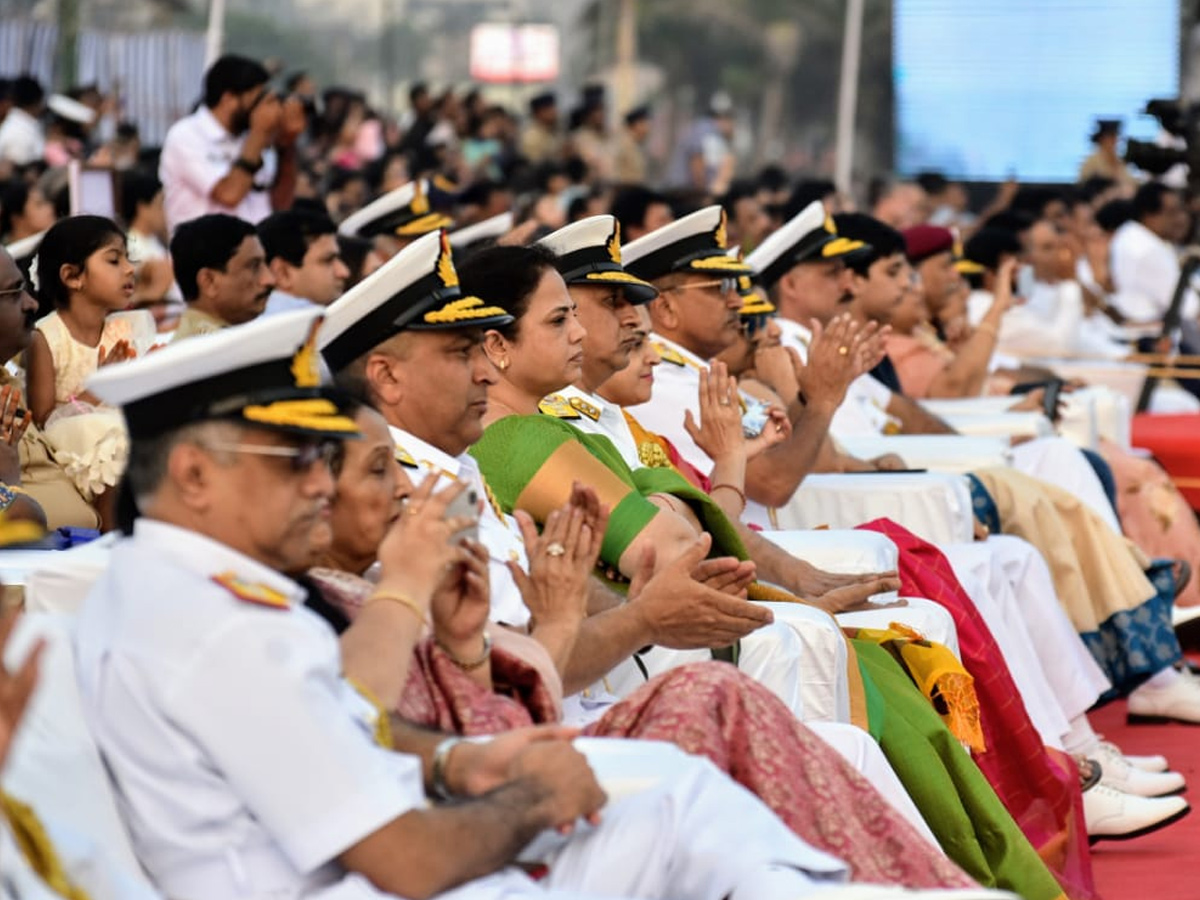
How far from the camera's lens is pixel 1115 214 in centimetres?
1338

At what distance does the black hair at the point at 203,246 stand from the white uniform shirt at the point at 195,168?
5.15ft

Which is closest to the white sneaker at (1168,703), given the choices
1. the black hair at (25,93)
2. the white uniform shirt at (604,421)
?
the white uniform shirt at (604,421)

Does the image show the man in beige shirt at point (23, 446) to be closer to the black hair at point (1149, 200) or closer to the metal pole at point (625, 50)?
the black hair at point (1149, 200)

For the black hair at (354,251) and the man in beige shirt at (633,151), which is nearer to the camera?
the black hair at (354,251)

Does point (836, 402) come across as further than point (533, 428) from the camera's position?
Yes

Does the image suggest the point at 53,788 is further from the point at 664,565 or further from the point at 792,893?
the point at 664,565

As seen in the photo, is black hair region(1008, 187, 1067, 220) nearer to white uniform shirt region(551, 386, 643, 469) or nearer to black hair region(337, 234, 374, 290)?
black hair region(337, 234, 374, 290)

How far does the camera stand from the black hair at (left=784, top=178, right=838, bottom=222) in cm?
952

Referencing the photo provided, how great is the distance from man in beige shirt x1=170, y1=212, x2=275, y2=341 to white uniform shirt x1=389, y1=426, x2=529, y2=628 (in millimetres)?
2255

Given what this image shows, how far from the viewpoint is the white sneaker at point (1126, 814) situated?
5.09 meters

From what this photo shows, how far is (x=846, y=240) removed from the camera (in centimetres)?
664

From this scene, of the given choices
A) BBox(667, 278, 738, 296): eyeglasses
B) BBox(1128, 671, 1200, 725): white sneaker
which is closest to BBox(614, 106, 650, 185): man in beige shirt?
BBox(1128, 671, 1200, 725): white sneaker

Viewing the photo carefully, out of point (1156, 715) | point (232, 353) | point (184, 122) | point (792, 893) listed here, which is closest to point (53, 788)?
point (232, 353)

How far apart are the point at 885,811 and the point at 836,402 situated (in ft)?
7.70
